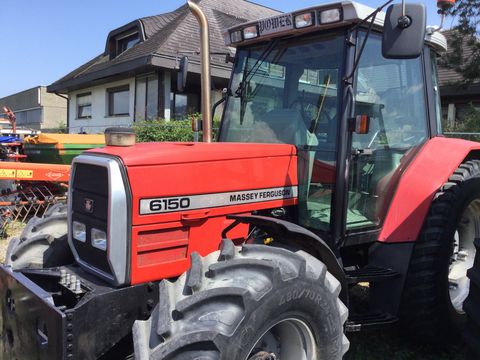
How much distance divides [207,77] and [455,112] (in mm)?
14766

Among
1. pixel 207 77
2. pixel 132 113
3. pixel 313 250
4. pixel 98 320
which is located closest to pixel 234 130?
pixel 207 77

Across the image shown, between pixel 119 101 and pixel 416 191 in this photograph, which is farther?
pixel 119 101

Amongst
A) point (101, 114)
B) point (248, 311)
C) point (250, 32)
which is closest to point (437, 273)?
point (248, 311)

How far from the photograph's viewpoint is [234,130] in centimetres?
342

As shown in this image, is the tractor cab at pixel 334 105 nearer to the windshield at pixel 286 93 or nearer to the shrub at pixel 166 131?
the windshield at pixel 286 93

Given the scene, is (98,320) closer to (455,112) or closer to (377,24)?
(377,24)

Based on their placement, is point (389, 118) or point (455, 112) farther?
point (455, 112)

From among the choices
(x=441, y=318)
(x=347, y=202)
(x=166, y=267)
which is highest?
(x=347, y=202)

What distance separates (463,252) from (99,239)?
2819mm

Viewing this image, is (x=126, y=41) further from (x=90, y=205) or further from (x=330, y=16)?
(x=90, y=205)

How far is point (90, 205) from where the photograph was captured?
250 cm

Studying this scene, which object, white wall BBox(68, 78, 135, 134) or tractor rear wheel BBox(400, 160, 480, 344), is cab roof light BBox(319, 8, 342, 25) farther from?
white wall BBox(68, 78, 135, 134)

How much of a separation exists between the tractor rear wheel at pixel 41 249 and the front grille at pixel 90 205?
40 cm

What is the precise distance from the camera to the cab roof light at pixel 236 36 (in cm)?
334
